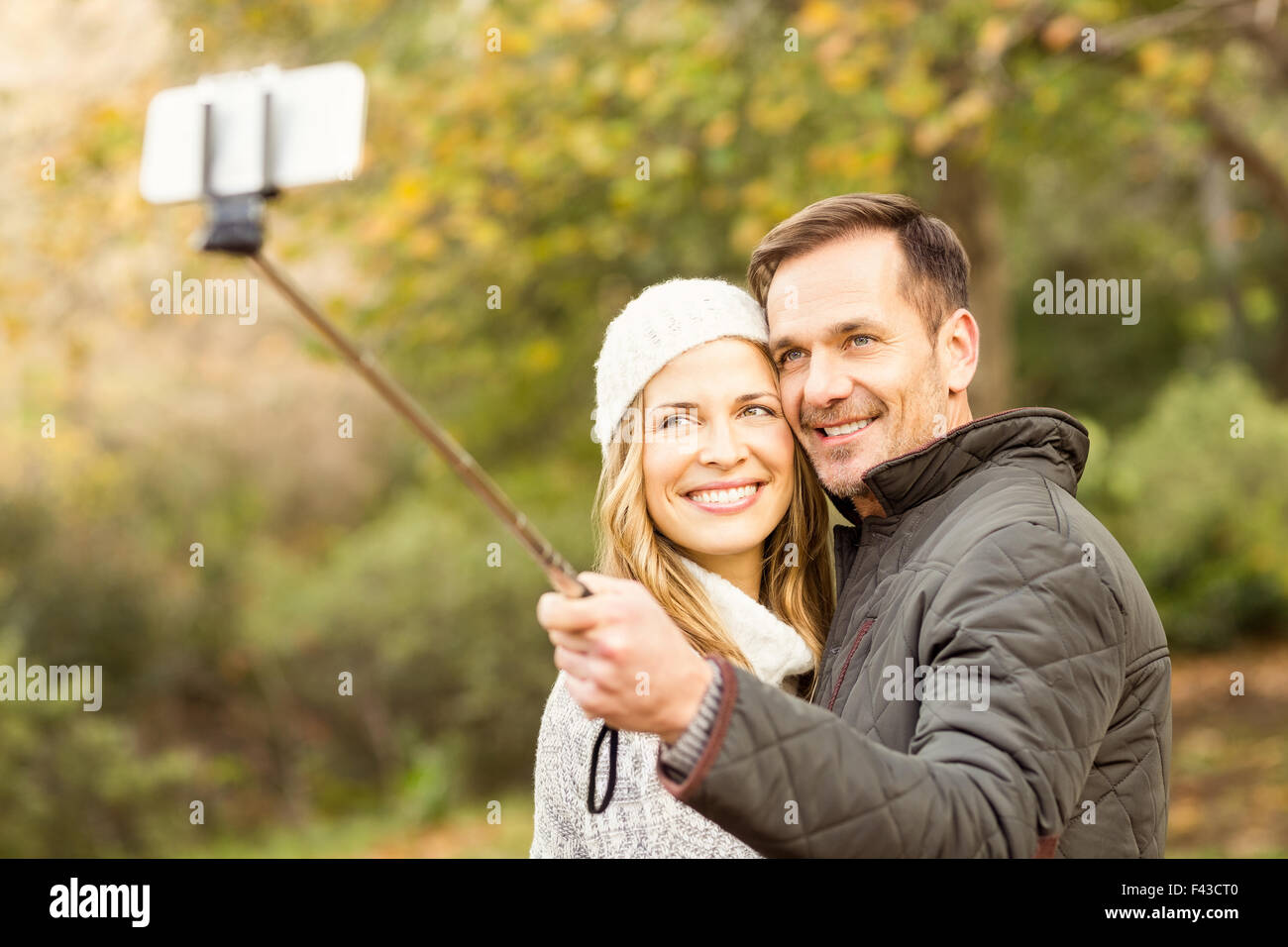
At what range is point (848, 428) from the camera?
2.77 metres

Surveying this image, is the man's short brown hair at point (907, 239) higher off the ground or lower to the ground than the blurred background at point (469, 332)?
lower

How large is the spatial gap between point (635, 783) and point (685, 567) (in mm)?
502

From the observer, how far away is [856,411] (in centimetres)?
271

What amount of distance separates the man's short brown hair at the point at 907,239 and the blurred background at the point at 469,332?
3.58 m

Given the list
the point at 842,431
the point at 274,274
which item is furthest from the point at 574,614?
the point at 842,431

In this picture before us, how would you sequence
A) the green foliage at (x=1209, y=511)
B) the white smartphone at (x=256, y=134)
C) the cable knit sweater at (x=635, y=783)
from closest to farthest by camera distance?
the white smartphone at (x=256, y=134), the cable knit sweater at (x=635, y=783), the green foliage at (x=1209, y=511)

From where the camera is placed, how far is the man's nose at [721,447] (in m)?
2.72

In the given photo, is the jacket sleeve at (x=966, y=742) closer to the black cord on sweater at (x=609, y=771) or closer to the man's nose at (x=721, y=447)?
the black cord on sweater at (x=609, y=771)

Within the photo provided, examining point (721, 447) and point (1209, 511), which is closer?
point (721, 447)

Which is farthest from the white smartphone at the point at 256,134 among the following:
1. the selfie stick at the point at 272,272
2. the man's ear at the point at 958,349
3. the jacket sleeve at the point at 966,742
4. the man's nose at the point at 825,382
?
the man's ear at the point at 958,349

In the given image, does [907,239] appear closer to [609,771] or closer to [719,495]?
[719,495]

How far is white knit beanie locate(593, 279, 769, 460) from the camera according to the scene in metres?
2.77
